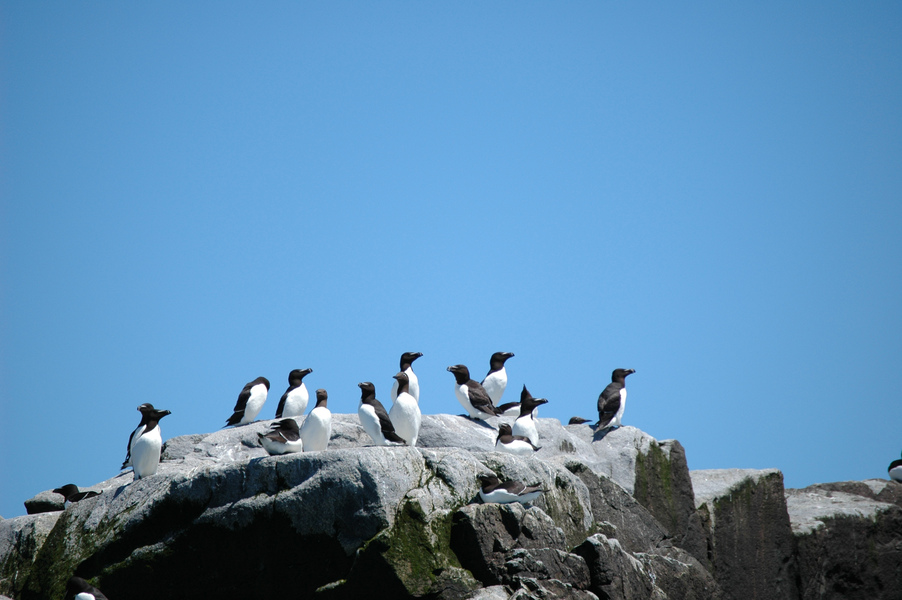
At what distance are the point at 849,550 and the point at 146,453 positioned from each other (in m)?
11.7

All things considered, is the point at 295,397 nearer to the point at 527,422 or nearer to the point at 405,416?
the point at 405,416

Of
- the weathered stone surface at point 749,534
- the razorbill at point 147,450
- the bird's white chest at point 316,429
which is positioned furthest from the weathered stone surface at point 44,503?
the weathered stone surface at point 749,534

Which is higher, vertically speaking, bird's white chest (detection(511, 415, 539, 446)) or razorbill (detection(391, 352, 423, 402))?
razorbill (detection(391, 352, 423, 402))

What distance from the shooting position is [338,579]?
8.84 m

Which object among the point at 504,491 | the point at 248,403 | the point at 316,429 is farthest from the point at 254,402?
the point at 504,491

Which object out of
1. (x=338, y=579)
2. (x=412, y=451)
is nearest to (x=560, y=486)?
(x=412, y=451)

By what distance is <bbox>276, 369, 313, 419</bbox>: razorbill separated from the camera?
13859 mm

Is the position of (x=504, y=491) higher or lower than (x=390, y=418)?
lower

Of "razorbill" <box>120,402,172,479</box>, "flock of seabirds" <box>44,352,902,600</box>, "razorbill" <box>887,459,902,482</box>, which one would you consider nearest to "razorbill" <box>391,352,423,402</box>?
"flock of seabirds" <box>44,352,902,600</box>

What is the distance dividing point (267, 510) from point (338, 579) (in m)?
1.12

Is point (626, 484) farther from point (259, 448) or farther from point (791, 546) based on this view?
point (259, 448)

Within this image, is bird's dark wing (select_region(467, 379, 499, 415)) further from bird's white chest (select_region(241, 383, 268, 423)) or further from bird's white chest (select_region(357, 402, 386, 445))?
bird's white chest (select_region(241, 383, 268, 423))

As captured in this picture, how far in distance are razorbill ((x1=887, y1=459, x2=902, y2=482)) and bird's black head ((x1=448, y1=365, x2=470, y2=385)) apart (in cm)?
1097

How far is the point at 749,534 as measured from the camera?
13.6m
